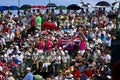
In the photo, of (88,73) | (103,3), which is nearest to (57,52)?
(88,73)

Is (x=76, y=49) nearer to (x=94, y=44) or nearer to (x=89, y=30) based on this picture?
(x=94, y=44)

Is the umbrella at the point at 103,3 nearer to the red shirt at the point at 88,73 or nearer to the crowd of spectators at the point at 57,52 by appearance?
the crowd of spectators at the point at 57,52

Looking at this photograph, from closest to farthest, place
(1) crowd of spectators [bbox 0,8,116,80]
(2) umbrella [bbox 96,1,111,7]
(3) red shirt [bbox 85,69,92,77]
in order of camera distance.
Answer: (3) red shirt [bbox 85,69,92,77], (1) crowd of spectators [bbox 0,8,116,80], (2) umbrella [bbox 96,1,111,7]

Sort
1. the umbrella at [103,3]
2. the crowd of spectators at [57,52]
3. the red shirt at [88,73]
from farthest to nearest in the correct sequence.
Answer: the umbrella at [103,3] → the crowd of spectators at [57,52] → the red shirt at [88,73]

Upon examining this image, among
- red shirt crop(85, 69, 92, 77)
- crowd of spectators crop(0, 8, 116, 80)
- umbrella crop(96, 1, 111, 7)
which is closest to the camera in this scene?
red shirt crop(85, 69, 92, 77)

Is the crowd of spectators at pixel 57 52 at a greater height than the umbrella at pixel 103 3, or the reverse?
the umbrella at pixel 103 3

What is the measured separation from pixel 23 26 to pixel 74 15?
398 cm

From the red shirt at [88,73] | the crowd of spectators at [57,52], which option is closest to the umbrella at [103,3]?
the crowd of spectators at [57,52]

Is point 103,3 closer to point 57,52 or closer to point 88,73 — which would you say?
point 57,52

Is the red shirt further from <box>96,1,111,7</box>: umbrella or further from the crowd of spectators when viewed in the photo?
<box>96,1,111,7</box>: umbrella

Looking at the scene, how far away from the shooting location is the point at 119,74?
328cm

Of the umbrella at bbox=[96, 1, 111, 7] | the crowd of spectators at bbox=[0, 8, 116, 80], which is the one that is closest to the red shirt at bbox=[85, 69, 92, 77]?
the crowd of spectators at bbox=[0, 8, 116, 80]

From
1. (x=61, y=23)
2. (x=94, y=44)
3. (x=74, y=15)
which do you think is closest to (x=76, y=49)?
(x=94, y=44)

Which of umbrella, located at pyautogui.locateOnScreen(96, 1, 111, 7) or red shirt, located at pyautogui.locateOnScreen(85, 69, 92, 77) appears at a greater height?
umbrella, located at pyautogui.locateOnScreen(96, 1, 111, 7)
